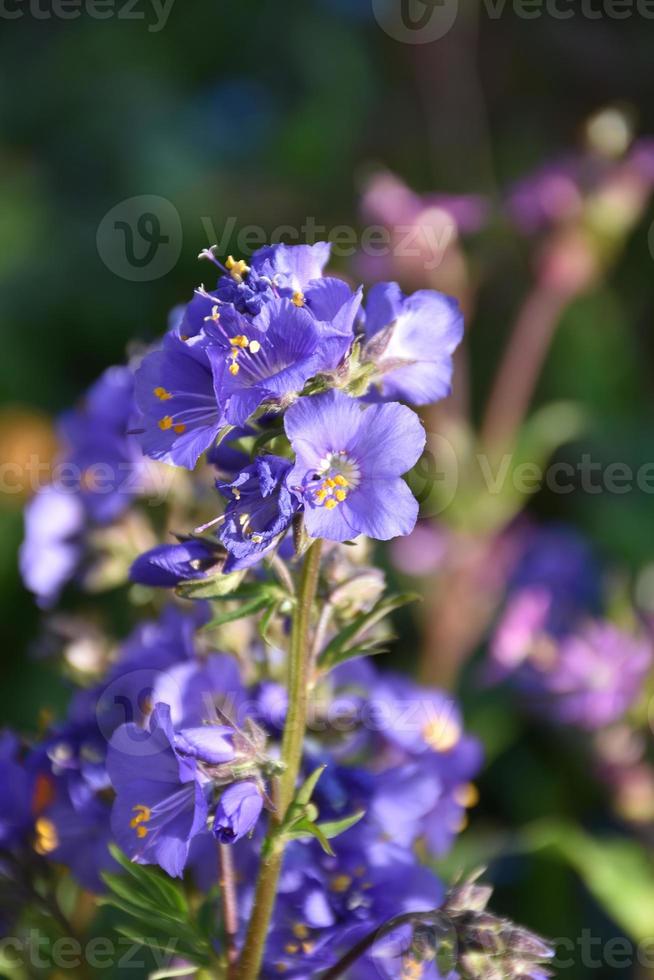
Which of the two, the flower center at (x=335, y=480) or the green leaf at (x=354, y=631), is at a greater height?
the flower center at (x=335, y=480)

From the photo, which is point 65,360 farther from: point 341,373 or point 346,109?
point 341,373

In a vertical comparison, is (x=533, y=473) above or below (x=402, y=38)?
below

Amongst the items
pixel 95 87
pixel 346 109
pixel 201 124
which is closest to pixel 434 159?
pixel 346 109

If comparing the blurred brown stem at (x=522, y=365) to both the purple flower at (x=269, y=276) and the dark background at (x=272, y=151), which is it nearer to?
the dark background at (x=272, y=151)

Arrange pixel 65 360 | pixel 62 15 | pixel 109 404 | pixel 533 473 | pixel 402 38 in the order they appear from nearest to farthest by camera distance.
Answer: pixel 109 404
pixel 533 473
pixel 65 360
pixel 402 38
pixel 62 15

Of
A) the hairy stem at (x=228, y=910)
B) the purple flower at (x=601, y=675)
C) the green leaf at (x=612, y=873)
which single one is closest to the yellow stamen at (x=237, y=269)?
the hairy stem at (x=228, y=910)

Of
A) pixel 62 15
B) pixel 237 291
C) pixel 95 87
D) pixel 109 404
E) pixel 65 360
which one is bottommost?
pixel 65 360
